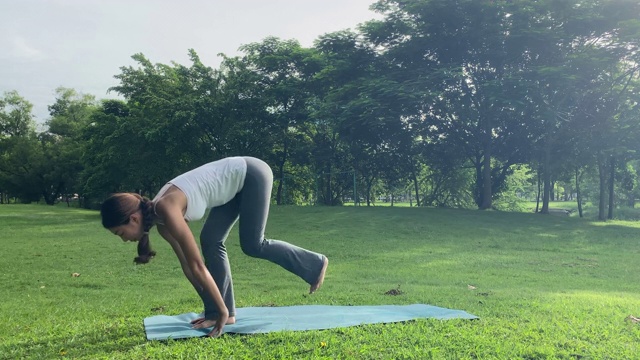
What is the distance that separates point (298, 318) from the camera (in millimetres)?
5211

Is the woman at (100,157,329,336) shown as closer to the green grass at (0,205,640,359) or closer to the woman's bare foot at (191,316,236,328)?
the woman's bare foot at (191,316,236,328)

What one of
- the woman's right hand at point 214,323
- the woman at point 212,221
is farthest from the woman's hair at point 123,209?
the woman's right hand at point 214,323

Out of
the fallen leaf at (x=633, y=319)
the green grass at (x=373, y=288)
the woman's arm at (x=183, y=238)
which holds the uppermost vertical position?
the woman's arm at (x=183, y=238)

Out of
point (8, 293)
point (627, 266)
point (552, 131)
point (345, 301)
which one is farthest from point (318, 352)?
point (552, 131)

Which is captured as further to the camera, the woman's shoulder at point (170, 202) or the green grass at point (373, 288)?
the green grass at point (373, 288)

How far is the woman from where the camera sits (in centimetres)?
394

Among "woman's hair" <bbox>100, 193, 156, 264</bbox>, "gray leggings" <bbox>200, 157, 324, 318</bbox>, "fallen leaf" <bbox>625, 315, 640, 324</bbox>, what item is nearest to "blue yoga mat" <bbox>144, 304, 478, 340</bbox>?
"gray leggings" <bbox>200, 157, 324, 318</bbox>

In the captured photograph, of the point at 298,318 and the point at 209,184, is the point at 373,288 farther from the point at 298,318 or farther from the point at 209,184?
the point at 209,184

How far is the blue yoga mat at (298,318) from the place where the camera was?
4680 mm

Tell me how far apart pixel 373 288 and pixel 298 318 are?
11.7ft

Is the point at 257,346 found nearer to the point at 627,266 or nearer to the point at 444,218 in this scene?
the point at 627,266

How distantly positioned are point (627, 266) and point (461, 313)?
10.3 meters

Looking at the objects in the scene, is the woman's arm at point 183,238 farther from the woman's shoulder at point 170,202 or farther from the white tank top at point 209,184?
the white tank top at point 209,184

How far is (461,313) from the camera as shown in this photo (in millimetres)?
5430
